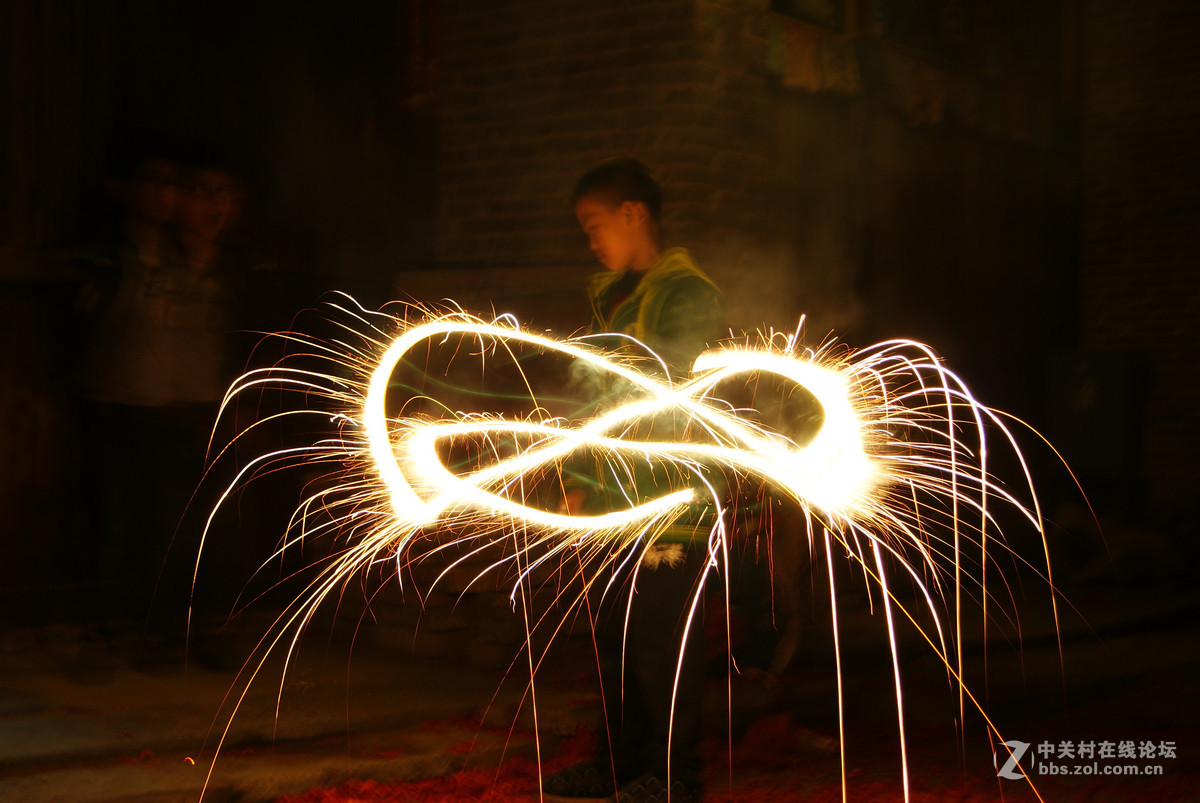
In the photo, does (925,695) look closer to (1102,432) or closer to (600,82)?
(600,82)

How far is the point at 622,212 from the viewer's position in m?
3.38

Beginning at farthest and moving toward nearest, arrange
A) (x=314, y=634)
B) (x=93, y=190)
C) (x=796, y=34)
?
1. (x=796, y=34)
2. (x=314, y=634)
3. (x=93, y=190)

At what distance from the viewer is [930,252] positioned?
8281 millimetres

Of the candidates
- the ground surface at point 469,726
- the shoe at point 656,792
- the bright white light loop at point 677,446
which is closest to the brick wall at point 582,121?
the ground surface at point 469,726

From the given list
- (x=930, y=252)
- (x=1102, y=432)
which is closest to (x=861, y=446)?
(x=930, y=252)

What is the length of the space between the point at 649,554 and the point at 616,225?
0.96 m

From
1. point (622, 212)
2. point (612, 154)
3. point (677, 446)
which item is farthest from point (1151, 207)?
point (677, 446)

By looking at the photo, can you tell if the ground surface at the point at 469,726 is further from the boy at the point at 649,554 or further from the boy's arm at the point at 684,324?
the boy's arm at the point at 684,324

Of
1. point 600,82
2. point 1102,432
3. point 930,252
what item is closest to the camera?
point 600,82

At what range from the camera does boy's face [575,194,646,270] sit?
3379 millimetres

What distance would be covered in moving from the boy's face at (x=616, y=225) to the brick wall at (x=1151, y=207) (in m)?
7.40

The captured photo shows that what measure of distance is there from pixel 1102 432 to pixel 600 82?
18.2 feet

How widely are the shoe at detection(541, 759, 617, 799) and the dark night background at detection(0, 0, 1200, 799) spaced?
2.50m

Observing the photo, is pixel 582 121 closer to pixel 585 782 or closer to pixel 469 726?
pixel 469 726
